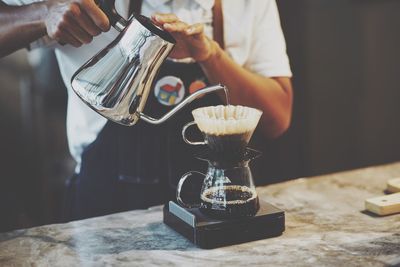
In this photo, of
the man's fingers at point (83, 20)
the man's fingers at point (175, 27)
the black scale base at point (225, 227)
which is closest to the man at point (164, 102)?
the man's fingers at point (175, 27)

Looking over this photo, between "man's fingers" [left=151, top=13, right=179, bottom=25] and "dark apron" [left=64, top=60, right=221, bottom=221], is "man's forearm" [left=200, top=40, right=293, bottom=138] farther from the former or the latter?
"man's fingers" [left=151, top=13, right=179, bottom=25]

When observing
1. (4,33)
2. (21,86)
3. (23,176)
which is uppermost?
(4,33)

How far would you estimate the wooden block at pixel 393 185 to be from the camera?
6.45 feet

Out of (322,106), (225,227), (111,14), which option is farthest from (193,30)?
(322,106)

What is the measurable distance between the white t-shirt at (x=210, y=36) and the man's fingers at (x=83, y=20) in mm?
423

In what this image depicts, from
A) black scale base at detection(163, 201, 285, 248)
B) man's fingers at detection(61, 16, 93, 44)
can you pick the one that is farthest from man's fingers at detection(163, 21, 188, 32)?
black scale base at detection(163, 201, 285, 248)

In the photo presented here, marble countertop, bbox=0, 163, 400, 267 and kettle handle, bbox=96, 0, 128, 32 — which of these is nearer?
marble countertop, bbox=0, 163, 400, 267

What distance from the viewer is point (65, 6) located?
1633mm

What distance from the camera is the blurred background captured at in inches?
163

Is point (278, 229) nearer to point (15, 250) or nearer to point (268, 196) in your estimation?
point (268, 196)

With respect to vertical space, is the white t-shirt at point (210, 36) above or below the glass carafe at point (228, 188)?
above

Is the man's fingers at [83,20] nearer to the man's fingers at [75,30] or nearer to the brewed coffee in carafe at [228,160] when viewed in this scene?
the man's fingers at [75,30]

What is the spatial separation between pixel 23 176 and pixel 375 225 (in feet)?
10.9

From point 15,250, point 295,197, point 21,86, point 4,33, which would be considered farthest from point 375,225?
point 21,86
